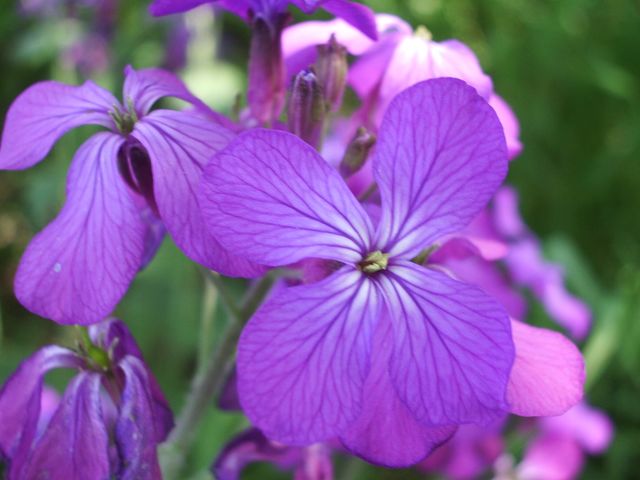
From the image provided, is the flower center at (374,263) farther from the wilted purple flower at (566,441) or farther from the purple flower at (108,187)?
the wilted purple flower at (566,441)

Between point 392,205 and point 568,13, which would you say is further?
point 568,13

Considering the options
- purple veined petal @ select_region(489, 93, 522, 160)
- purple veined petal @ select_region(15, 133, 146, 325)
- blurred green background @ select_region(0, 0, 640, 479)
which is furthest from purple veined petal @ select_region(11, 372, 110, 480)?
blurred green background @ select_region(0, 0, 640, 479)

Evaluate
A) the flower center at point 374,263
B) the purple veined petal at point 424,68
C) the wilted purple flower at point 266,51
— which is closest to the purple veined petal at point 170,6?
the wilted purple flower at point 266,51

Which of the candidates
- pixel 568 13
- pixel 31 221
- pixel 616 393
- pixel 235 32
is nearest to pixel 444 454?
pixel 616 393

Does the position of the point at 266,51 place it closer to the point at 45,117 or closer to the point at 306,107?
the point at 306,107

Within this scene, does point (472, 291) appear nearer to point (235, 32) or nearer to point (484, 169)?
point (484, 169)

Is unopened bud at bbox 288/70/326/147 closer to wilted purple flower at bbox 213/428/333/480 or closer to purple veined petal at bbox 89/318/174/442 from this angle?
purple veined petal at bbox 89/318/174/442
